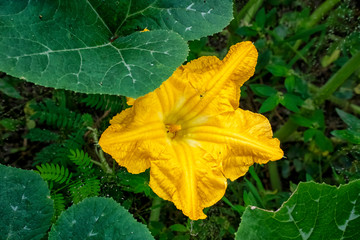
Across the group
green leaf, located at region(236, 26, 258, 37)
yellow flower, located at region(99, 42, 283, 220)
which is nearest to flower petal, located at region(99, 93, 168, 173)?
yellow flower, located at region(99, 42, 283, 220)

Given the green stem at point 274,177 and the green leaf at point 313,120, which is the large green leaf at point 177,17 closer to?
the green leaf at point 313,120

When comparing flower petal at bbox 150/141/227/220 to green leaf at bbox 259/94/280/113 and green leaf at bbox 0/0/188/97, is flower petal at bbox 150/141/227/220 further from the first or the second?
green leaf at bbox 259/94/280/113

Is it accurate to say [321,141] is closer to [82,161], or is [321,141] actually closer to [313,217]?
[313,217]

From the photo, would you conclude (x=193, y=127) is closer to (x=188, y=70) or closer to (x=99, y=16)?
(x=188, y=70)

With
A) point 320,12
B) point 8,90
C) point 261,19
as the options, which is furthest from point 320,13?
point 8,90

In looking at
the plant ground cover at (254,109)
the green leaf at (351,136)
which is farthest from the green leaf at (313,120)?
the green leaf at (351,136)

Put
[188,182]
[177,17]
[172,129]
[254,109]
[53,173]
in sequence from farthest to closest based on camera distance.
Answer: [254,109] < [53,173] < [172,129] < [177,17] < [188,182]
